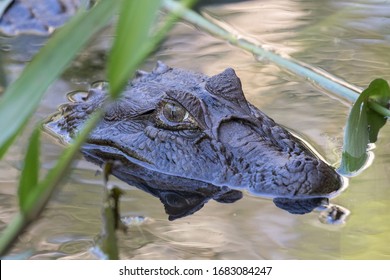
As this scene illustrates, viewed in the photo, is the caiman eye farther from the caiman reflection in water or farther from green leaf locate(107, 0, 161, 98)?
green leaf locate(107, 0, 161, 98)

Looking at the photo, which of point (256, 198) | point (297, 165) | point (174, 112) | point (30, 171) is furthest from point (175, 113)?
point (30, 171)

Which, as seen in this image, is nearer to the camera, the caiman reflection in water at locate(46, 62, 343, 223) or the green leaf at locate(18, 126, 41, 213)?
the green leaf at locate(18, 126, 41, 213)

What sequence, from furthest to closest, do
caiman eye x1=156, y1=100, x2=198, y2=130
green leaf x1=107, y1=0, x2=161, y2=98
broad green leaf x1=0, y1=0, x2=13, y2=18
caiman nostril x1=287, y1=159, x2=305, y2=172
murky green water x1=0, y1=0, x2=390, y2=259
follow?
broad green leaf x1=0, y1=0, x2=13, y2=18
caiman eye x1=156, y1=100, x2=198, y2=130
caiman nostril x1=287, y1=159, x2=305, y2=172
murky green water x1=0, y1=0, x2=390, y2=259
green leaf x1=107, y1=0, x2=161, y2=98

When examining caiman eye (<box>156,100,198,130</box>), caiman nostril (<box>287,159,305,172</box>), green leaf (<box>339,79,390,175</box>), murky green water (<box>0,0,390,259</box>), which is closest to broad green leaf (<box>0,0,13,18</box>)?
murky green water (<box>0,0,390,259</box>)

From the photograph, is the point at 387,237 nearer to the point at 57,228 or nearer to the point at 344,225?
the point at 344,225

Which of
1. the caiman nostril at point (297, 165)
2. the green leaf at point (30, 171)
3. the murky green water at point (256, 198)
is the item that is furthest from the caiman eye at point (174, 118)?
the green leaf at point (30, 171)

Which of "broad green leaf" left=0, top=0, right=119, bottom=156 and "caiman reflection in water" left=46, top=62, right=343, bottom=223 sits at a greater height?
"broad green leaf" left=0, top=0, right=119, bottom=156

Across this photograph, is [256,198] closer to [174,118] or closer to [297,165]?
[297,165]
